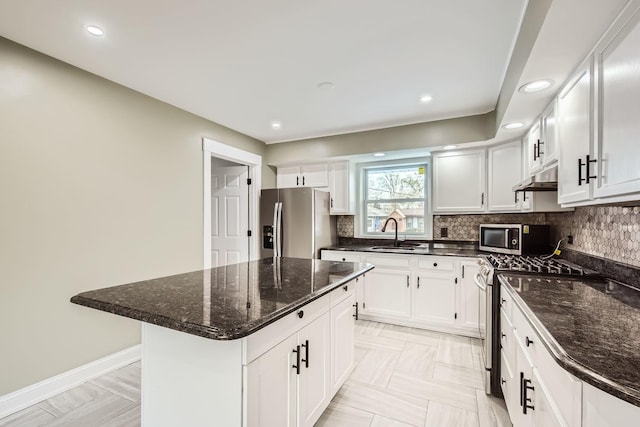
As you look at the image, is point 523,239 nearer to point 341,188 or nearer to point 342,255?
point 342,255

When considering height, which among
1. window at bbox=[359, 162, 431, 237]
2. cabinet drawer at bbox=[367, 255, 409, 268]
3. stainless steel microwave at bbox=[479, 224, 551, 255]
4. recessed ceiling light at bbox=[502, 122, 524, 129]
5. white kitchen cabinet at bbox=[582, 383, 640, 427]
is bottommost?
cabinet drawer at bbox=[367, 255, 409, 268]

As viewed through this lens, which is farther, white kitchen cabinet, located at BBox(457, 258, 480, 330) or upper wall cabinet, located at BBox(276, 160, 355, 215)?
upper wall cabinet, located at BBox(276, 160, 355, 215)

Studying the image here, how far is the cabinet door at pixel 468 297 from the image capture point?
316 cm

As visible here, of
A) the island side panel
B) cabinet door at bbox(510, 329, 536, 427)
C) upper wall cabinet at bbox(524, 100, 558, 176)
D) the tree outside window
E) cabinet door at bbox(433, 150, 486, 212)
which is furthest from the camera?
the tree outside window

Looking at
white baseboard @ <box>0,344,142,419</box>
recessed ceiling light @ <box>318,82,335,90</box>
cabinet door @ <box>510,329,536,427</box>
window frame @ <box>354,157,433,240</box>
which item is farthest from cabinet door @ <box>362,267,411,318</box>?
white baseboard @ <box>0,344,142,419</box>

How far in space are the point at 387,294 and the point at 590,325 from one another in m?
2.53

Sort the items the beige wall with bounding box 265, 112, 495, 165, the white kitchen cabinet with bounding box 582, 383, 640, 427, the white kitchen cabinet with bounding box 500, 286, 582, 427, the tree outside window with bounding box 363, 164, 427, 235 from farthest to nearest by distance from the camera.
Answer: the tree outside window with bounding box 363, 164, 427, 235
the beige wall with bounding box 265, 112, 495, 165
the white kitchen cabinet with bounding box 500, 286, 582, 427
the white kitchen cabinet with bounding box 582, 383, 640, 427

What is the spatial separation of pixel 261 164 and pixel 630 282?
392 cm

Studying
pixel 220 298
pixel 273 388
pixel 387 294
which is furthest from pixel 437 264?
pixel 220 298

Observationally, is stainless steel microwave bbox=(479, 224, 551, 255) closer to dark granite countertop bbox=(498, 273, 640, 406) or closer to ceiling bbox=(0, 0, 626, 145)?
ceiling bbox=(0, 0, 626, 145)

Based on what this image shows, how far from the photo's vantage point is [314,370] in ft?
5.47

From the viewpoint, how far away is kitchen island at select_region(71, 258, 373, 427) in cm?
114

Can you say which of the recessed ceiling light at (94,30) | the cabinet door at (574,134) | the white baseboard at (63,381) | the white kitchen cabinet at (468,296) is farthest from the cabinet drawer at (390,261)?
the recessed ceiling light at (94,30)

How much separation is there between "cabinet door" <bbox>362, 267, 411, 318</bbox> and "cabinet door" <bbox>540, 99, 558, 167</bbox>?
71.2 inches
